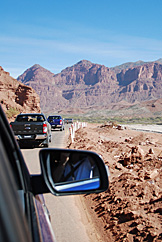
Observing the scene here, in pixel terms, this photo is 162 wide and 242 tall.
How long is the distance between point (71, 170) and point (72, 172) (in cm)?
3

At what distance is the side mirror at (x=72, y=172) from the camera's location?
2.34 metres

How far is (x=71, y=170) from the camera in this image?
107 inches

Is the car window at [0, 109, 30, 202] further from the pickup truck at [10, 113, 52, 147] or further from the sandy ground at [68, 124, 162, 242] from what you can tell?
the pickup truck at [10, 113, 52, 147]

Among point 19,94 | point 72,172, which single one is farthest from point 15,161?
point 19,94

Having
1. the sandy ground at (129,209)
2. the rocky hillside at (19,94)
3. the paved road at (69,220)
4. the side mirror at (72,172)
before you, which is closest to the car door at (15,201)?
the side mirror at (72,172)

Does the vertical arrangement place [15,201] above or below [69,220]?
above

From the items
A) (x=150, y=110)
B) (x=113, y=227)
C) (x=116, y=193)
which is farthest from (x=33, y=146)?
(x=150, y=110)

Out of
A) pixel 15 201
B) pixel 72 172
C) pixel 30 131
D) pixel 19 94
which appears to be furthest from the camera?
pixel 19 94

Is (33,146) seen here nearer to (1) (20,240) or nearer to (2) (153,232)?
(2) (153,232)

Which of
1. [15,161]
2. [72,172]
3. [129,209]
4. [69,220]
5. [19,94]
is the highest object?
[19,94]

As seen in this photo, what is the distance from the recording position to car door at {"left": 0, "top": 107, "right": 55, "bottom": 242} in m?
0.92

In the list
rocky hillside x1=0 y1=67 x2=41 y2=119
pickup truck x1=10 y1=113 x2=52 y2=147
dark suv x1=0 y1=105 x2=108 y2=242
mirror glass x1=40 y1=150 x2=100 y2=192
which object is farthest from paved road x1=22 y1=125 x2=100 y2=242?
rocky hillside x1=0 y1=67 x2=41 y2=119

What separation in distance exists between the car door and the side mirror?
0.19 meters

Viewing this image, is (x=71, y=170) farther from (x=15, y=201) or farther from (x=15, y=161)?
(x=15, y=201)
